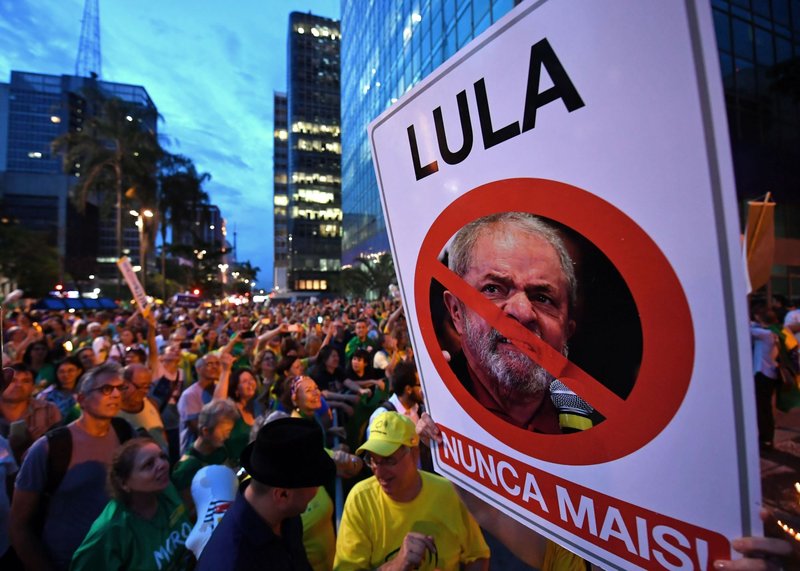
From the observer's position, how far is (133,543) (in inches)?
88.7

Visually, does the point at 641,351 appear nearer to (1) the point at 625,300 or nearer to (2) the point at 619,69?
(1) the point at 625,300

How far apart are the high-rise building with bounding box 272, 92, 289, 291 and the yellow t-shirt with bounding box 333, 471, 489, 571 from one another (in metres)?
91.2

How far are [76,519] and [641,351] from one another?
3.47 meters

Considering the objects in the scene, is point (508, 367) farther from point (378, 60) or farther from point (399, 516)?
point (378, 60)

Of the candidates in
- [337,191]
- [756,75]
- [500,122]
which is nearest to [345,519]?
[500,122]

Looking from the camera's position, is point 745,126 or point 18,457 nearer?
point 18,457

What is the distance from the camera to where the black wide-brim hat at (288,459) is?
6.16ft

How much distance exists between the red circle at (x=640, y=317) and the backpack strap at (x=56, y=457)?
121 inches

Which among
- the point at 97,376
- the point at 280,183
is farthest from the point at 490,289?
the point at 280,183

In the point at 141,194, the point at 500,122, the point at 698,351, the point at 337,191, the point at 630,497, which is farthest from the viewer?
the point at 337,191

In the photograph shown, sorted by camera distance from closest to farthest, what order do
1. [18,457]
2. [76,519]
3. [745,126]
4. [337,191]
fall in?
[76,519] → [18,457] → [745,126] → [337,191]

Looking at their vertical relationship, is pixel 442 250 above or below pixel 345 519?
above

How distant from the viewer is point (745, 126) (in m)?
18.4

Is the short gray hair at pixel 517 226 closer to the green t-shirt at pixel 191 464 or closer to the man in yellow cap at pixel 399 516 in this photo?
the man in yellow cap at pixel 399 516
